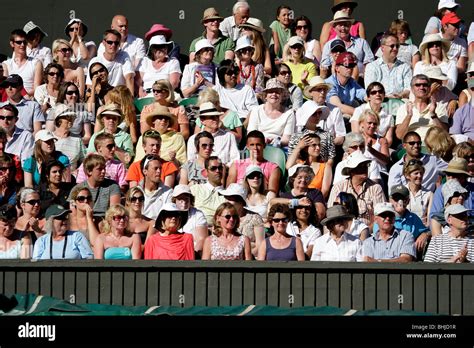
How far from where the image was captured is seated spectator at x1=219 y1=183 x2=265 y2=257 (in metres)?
19.7

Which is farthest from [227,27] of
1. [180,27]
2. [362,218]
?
[362,218]

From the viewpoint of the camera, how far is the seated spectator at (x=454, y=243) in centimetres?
1938

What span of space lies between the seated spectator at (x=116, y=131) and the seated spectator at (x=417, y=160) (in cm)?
312

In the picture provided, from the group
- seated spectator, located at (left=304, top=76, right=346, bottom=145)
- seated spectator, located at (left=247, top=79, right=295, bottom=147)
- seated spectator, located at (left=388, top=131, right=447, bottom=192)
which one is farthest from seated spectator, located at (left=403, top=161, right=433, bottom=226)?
seated spectator, located at (left=247, top=79, right=295, bottom=147)

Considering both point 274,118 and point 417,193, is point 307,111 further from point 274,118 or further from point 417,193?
point 417,193

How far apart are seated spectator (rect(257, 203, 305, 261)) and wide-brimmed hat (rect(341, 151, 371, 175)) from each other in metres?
1.28

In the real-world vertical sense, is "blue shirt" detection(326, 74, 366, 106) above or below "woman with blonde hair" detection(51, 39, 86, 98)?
below

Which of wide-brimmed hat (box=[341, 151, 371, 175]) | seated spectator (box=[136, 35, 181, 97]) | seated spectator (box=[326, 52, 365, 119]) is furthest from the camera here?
seated spectator (box=[136, 35, 181, 97])

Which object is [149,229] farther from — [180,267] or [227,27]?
[227,27]

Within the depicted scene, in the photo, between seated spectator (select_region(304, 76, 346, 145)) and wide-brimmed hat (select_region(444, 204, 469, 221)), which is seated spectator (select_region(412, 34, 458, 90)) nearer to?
seated spectator (select_region(304, 76, 346, 145))

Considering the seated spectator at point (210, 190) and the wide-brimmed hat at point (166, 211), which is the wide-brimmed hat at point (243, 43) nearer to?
the seated spectator at point (210, 190)

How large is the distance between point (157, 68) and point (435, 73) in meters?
3.54

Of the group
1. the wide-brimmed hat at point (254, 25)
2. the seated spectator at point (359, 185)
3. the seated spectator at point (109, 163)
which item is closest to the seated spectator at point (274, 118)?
the seated spectator at point (359, 185)

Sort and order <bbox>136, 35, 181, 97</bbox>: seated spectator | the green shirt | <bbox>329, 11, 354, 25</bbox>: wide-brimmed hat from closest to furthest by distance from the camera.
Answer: <bbox>136, 35, 181, 97</bbox>: seated spectator → the green shirt → <bbox>329, 11, 354, 25</bbox>: wide-brimmed hat
